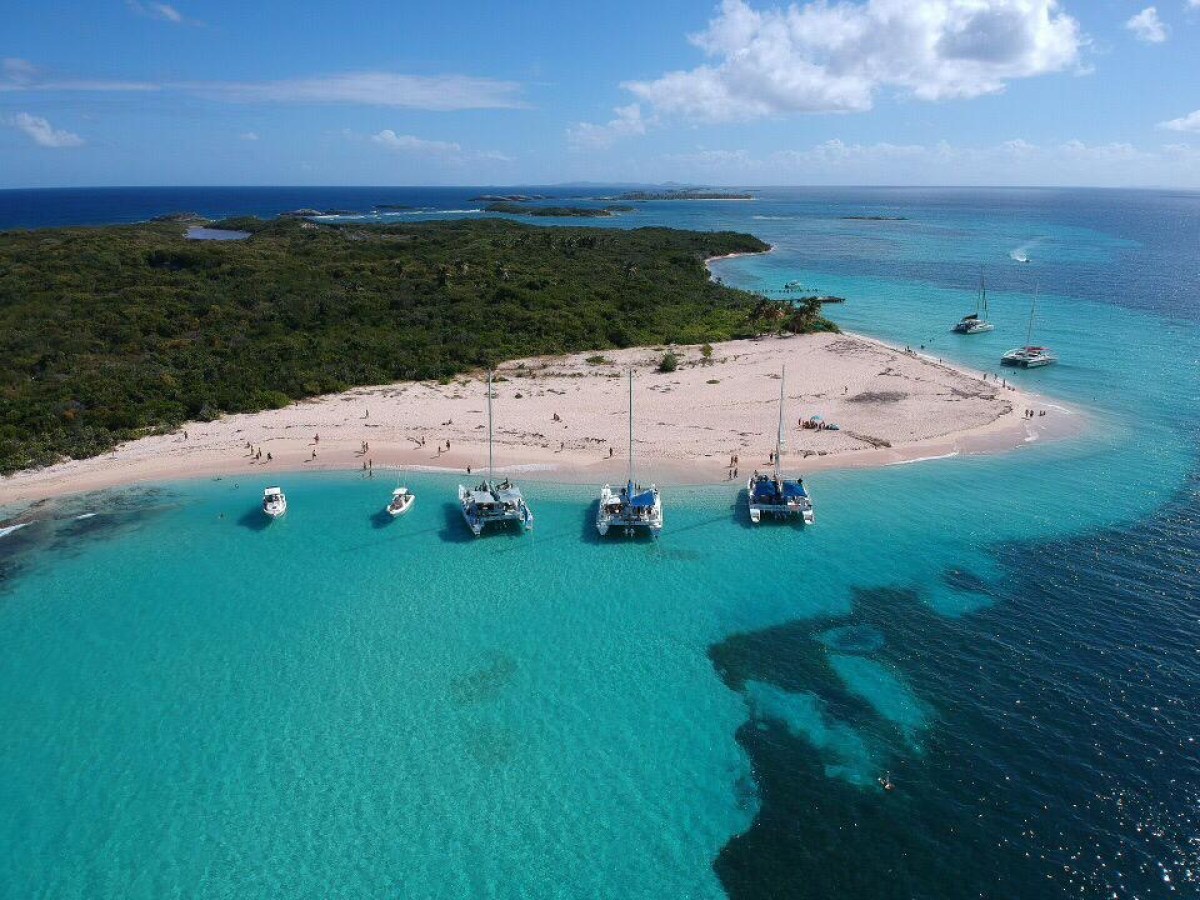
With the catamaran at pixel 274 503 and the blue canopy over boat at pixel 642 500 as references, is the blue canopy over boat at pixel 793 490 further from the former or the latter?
the catamaran at pixel 274 503

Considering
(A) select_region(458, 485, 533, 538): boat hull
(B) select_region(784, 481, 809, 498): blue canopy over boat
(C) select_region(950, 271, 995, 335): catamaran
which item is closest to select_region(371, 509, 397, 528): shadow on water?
(A) select_region(458, 485, 533, 538): boat hull

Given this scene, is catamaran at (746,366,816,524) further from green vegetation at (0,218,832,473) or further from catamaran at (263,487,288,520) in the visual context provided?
green vegetation at (0,218,832,473)

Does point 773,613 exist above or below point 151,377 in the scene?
below

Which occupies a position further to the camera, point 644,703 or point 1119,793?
point 644,703

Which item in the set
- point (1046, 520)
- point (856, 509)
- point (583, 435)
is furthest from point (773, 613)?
point (583, 435)

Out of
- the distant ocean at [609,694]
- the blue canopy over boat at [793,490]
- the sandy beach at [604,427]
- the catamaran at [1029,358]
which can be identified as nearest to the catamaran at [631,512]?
the distant ocean at [609,694]

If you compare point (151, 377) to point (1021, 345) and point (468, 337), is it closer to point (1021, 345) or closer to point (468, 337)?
point (468, 337)

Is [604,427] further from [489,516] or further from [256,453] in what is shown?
[256,453]
